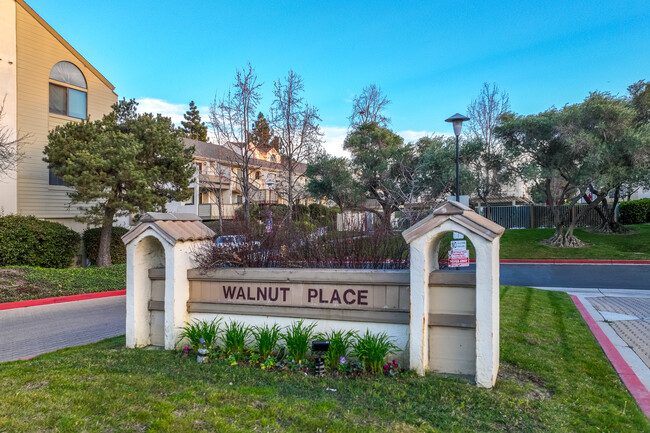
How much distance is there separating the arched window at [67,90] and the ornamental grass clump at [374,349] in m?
20.5

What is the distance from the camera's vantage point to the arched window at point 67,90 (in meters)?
19.5

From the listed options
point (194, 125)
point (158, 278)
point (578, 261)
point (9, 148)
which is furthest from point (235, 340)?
point (194, 125)

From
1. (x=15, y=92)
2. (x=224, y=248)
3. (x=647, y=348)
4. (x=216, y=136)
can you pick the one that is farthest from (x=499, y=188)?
(x=15, y=92)

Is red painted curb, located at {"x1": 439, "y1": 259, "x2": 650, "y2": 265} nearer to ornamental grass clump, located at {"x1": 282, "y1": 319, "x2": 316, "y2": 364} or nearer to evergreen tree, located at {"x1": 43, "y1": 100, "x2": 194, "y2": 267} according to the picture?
evergreen tree, located at {"x1": 43, "y1": 100, "x2": 194, "y2": 267}

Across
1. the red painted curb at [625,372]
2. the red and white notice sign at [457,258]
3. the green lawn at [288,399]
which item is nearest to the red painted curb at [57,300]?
the green lawn at [288,399]

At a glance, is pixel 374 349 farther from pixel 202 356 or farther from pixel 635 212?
pixel 635 212

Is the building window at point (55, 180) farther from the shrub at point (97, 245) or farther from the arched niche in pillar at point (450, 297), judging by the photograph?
the arched niche in pillar at point (450, 297)

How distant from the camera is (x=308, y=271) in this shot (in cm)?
546

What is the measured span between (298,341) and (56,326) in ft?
22.3

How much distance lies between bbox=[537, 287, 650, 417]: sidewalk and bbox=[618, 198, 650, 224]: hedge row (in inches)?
926

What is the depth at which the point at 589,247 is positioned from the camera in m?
22.3

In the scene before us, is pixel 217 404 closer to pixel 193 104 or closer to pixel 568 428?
pixel 568 428

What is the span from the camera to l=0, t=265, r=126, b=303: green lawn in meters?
11.8

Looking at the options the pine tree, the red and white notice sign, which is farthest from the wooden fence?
the pine tree
